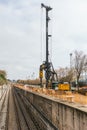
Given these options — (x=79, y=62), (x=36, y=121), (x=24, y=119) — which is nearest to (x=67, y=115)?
(x=36, y=121)

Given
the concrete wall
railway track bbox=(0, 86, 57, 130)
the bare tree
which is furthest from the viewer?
the bare tree

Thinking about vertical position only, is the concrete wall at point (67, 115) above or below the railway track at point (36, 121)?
above

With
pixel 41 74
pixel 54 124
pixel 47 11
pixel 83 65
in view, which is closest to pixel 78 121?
pixel 54 124

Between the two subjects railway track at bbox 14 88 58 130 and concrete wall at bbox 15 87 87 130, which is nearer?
concrete wall at bbox 15 87 87 130

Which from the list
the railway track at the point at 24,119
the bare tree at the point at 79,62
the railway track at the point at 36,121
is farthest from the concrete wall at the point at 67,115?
the bare tree at the point at 79,62

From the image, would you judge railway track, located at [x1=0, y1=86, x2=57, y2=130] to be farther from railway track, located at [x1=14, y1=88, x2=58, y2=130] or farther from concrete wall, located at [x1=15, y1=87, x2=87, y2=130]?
concrete wall, located at [x1=15, y1=87, x2=87, y2=130]

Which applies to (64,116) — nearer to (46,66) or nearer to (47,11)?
(46,66)

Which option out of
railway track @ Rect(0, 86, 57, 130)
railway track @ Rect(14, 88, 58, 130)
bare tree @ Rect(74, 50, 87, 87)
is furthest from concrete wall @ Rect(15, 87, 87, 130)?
bare tree @ Rect(74, 50, 87, 87)

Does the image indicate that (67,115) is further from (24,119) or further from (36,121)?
(24,119)

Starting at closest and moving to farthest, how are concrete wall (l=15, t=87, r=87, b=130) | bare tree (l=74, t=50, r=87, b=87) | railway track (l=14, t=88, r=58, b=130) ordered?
concrete wall (l=15, t=87, r=87, b=130) → railway track (l=14, t=88, r=58, b=130) → bare tree (l=74, t=50, r=87, b=87)

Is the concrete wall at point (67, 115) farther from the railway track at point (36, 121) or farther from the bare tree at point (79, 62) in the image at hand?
the bare tree at point (79, 62)

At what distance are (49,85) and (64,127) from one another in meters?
43.1

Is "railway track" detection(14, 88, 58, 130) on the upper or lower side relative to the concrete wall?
lower

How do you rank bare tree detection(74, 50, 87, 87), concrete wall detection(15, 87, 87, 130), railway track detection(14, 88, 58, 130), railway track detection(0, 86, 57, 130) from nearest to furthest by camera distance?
concrete wall detection(15, 87, 87, 130)
railway track detection(14, 88, 58, 130)
railway track detection(0, 86, 57, 130)
bare tree detection(74, 50, 87, 87)
